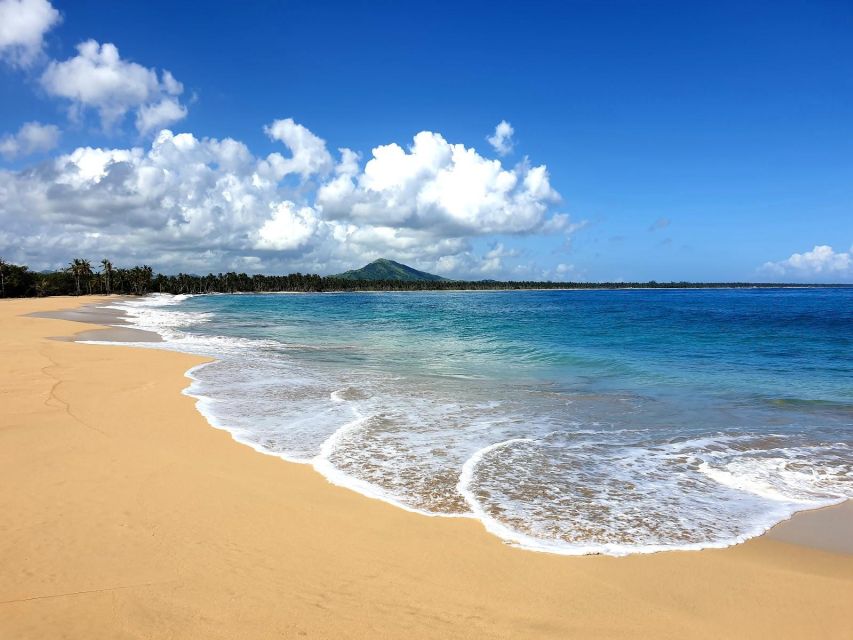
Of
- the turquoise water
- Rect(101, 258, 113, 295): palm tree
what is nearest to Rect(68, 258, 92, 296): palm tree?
Rect(101, 258, 113, 295): palm tree

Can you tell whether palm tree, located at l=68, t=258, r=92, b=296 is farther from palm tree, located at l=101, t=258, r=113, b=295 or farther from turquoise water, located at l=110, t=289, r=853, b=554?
turquoise water, located at l=110, t=289, r=853, b=554

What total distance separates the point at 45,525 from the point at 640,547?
21.9 ft

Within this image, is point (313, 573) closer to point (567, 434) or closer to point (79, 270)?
point (567, 434)

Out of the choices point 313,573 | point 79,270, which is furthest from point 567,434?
point 79,270

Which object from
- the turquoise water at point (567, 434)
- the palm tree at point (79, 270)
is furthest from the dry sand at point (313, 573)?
the palm tree at point (79, 270)

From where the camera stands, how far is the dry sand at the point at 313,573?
13.7 ft

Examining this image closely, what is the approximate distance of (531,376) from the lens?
18.9m

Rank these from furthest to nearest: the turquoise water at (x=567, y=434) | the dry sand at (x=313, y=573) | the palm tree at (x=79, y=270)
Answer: the palm tree at (x=79, y=270), the turquoise water at (x=567, y=434), the dry sand at (x=313, y=573)

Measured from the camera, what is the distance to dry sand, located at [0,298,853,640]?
4164 mm

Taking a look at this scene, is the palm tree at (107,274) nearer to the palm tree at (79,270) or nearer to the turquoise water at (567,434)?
the palm tree at (79,270)

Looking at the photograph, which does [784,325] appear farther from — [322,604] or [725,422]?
[322,604]

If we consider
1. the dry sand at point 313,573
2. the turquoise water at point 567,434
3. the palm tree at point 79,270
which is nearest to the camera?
the dry sand at point 313,573

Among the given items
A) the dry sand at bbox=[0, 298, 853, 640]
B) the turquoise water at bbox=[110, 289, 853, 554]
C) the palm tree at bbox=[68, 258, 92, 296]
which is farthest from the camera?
the palm tree at bbox=[68, 258, 92, 296]

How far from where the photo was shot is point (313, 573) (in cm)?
488
